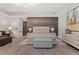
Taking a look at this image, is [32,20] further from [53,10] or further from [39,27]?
[53,10]

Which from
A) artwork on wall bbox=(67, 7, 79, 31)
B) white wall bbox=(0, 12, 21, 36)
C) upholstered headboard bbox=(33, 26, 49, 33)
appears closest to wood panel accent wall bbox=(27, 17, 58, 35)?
upholstered headboard bbox=(33, 26, 49, 33)

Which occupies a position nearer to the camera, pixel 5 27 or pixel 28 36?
pixel 5 27

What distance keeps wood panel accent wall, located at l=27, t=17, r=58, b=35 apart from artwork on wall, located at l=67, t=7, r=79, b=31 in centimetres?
74

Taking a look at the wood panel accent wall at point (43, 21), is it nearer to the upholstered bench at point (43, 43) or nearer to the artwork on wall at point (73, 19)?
the artwork on wall at point (73, 19)

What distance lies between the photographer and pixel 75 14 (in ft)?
22.7

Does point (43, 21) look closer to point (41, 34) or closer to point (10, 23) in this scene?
point (41, 34)

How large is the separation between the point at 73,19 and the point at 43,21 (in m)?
1.45

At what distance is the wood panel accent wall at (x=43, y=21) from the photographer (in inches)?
288

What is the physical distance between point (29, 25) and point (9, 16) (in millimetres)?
1122

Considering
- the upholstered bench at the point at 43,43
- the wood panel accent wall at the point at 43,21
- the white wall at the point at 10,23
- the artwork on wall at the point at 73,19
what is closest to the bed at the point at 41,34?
the wood panel accent wall at the point at 43,21

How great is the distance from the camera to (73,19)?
23.5 ft

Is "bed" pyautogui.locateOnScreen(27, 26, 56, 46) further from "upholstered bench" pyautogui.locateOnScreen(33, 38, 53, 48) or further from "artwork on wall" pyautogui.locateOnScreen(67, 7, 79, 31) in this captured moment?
"artwork on wall" pyautogui.locateOnScreen(67, 7, 79, 31)

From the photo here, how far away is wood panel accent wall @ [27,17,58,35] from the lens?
7.30m

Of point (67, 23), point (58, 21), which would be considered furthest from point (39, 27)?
point (67, 23)
